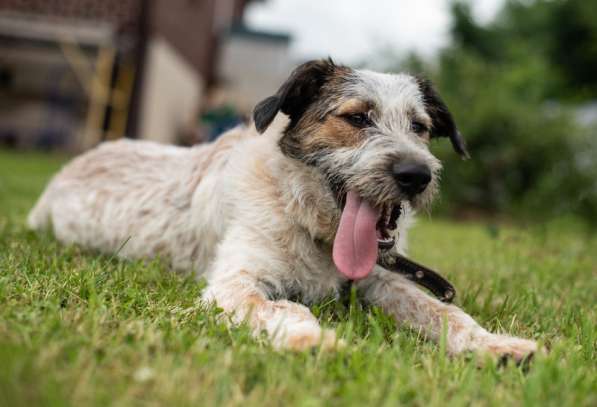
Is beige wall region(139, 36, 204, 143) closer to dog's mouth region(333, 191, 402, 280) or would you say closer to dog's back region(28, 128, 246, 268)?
dog's back region(28, 128, 246, 268)

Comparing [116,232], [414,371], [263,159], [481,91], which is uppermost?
[481,91]

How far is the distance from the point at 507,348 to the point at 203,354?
1.36 metres

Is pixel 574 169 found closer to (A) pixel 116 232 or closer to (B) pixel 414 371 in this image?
(A) pixel 116 232

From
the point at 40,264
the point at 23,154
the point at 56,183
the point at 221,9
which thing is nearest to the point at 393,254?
the point at 40,264

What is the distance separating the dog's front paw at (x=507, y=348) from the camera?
2398mm

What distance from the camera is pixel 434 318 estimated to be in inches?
118

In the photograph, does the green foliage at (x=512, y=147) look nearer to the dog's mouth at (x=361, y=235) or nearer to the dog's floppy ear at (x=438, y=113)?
the dog's floppy ear at (x=438, y=113)

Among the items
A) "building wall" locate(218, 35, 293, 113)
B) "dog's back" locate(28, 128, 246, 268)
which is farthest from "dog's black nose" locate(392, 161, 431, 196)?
"building wall" locate(218, 35, 293, 113)

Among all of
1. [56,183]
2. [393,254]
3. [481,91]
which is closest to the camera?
[393,254]

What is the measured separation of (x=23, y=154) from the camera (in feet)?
51.8

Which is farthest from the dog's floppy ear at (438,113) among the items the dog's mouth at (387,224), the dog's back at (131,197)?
the dog's back at (131,197)

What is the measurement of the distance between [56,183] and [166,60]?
42.9 feet

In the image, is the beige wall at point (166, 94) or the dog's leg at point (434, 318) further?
the beige wall at point (166, 94)

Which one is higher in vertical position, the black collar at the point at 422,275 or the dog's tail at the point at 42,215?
the black collar at the point at 422,275
